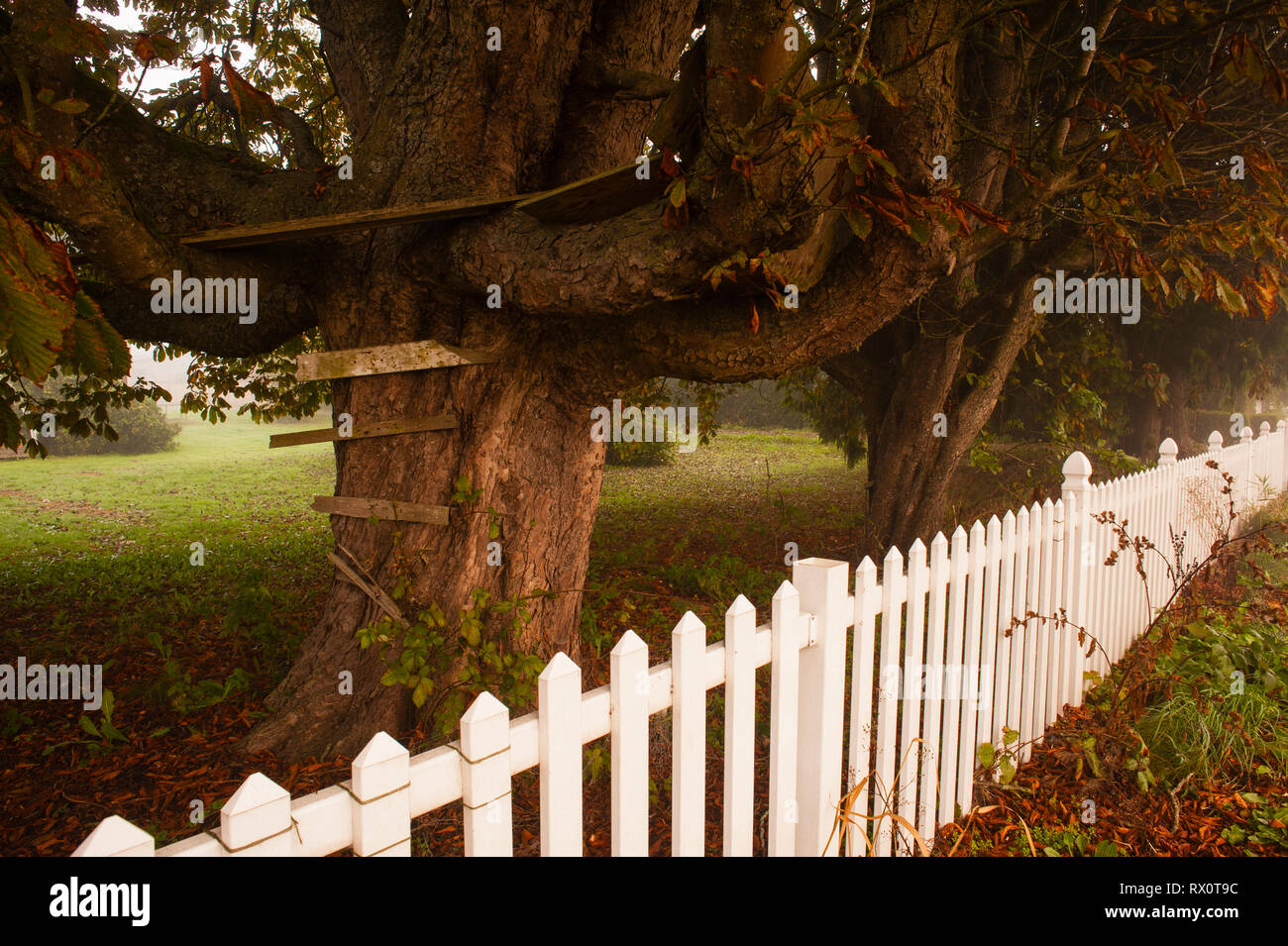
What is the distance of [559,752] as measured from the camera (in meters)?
1.68

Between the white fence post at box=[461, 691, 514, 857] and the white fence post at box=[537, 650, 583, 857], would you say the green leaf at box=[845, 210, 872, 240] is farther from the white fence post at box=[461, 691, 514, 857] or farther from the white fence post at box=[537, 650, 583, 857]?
the white fence post at box=[461, 691, 514, 857]

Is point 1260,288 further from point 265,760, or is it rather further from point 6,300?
point 265,760

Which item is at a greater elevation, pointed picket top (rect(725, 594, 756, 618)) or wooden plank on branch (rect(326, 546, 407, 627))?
pointed picket top (rect(725, 594, 756, 618))

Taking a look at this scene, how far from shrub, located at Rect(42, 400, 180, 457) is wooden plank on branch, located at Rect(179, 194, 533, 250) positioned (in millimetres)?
14329

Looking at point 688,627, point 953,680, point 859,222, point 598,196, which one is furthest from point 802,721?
point 598,196

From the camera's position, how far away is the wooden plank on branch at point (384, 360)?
372 centimetres

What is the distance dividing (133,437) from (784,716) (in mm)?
18514

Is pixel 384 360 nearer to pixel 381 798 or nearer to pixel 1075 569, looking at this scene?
pixel 381 798

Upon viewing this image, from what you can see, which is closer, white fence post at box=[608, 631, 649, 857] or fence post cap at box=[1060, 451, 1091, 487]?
white fence post at box=[608, 631, 649, 857]

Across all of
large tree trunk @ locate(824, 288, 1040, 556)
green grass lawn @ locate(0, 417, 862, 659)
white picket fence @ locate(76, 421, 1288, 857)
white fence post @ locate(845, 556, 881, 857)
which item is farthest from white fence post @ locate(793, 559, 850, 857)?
large tree trunk @ locate(824, 288, 1040, 556)

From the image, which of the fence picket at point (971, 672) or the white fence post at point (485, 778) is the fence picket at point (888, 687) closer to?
the fence picket at point (971, 672)

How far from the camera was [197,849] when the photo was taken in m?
1.24

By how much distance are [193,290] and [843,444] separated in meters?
9.10

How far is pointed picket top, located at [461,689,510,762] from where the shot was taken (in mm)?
1520
